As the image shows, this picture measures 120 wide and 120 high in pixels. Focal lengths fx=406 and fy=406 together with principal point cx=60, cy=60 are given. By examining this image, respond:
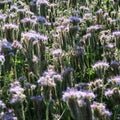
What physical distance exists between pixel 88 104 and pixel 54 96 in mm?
941

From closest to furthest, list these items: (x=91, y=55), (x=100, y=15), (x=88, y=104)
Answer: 1. (x=88, y=104)
2. (x=91, y=55)
3. (x=100, y=15)

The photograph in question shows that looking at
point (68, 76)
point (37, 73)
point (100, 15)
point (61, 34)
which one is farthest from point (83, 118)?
point (100, 15)

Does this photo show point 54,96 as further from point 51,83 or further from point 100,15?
point 100,15

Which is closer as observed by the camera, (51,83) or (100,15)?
(51,83)

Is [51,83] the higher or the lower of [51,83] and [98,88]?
the higher

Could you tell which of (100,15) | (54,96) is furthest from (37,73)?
(100,15)

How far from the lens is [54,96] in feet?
11.8

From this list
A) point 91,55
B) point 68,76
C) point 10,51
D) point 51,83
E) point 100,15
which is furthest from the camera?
point 100,15

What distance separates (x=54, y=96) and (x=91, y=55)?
1358 mm

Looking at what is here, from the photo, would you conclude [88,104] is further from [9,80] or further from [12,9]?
[12,9]

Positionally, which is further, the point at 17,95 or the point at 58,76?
the point at 58,76

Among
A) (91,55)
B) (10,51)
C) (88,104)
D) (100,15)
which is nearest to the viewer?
(88,104)

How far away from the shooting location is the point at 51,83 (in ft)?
10.3

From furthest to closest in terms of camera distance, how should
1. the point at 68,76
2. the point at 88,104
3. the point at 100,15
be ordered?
the point at 100,15 < the point at 68,76 < the point at 88,104
